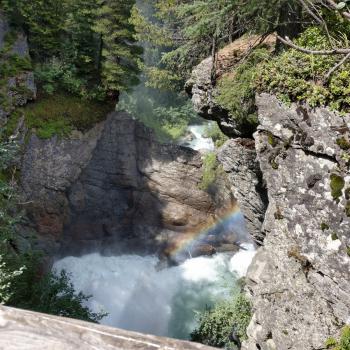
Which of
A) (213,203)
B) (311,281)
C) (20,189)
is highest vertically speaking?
(311,281)

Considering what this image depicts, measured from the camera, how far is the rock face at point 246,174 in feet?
44.5

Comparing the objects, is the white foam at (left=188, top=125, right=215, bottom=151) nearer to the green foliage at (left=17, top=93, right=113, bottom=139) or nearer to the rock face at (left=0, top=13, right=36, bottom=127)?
the green foliage at (left=17, top=93, right=113, bottom=139)

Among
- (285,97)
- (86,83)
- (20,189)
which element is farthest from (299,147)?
(86,83)

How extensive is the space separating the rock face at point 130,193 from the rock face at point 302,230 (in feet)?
43.5

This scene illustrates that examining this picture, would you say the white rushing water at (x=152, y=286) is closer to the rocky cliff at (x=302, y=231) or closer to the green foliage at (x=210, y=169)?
the green foliage at (x=210, y=169)

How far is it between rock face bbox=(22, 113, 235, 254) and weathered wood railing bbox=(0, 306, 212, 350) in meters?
18.6

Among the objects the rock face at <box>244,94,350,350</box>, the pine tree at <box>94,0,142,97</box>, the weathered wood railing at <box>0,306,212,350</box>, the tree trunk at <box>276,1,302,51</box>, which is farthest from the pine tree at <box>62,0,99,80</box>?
the weathered wood railing at <box>0,306,212,350</box>

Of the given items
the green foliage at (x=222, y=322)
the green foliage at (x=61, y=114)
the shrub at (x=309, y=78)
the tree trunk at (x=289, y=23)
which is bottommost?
the green foliage at (x=222, y=322)

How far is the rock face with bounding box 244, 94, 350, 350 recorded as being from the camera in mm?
7949

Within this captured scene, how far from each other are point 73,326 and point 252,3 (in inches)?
408

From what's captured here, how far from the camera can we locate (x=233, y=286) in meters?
20.7

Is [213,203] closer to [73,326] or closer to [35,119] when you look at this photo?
[35,119]

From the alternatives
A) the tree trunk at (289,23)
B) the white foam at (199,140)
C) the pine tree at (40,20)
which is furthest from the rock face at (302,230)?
the white foam at (199,140)

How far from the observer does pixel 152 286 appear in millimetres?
21562
